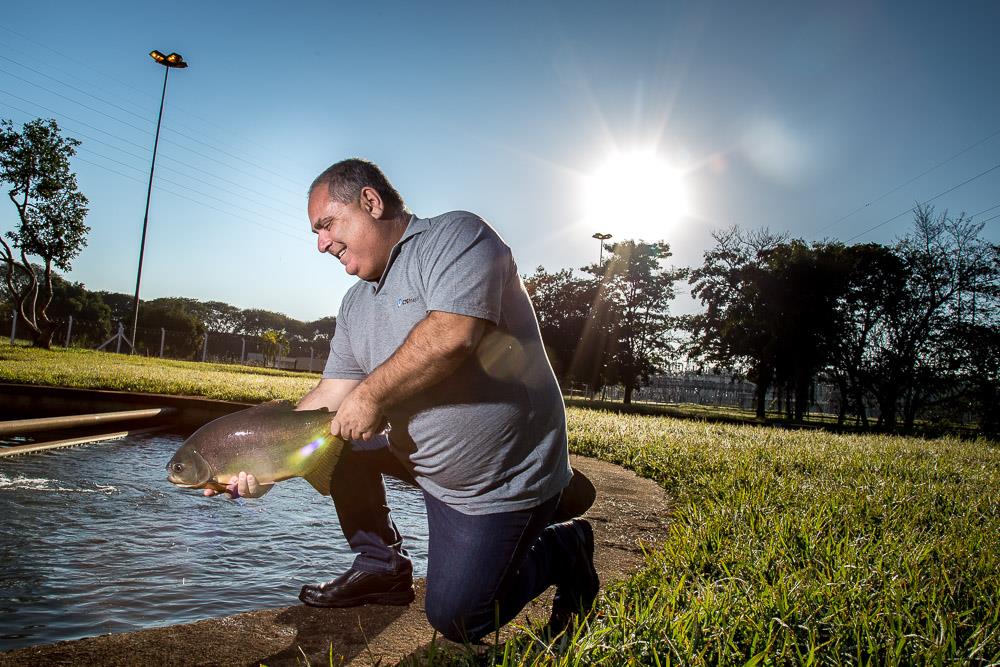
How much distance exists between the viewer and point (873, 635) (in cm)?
196

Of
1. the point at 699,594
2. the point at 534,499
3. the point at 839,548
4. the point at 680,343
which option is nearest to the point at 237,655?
the point at 534,499

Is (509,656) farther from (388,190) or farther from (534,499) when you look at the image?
(388,190)

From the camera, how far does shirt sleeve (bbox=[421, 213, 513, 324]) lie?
1.94 metres

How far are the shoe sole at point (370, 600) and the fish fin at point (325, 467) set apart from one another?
409 mm

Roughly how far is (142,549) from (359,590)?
1.47m

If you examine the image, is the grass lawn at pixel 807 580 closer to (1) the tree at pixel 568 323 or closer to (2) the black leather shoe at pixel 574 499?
(2) the black leather shoe at pixel 574 499

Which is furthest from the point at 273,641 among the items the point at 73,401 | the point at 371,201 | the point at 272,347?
the point at 272,347

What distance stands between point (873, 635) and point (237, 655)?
6.40ft

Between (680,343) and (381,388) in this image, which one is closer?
(381,388)

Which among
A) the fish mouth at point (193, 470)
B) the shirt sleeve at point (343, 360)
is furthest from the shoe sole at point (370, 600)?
the shirt sleeve at point (343, 360)

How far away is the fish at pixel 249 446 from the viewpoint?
2.02 m

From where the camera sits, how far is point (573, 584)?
228cm

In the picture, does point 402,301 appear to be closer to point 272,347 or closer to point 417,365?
point 417,365

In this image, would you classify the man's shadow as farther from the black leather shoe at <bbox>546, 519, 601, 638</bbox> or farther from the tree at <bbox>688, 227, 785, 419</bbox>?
the tree at <bbox>688, 227, 785, 419</bbox>
